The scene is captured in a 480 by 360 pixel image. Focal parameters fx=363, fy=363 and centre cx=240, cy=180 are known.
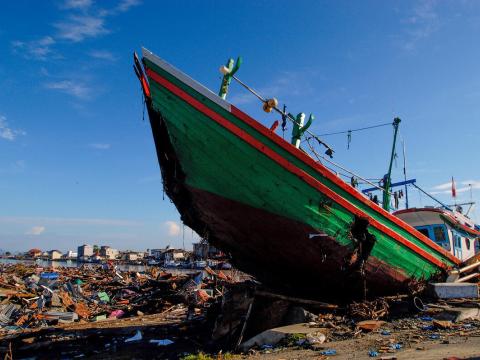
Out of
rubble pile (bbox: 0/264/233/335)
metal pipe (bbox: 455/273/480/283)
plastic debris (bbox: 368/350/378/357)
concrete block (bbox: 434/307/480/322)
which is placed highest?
metal pipe (bbox: 455/273/480/283)

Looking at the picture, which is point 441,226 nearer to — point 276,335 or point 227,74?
point 276,335

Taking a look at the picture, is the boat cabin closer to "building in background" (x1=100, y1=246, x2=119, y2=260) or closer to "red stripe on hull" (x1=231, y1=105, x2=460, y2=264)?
"red stripe on hull" (x1=231, y1=105, x2=460, y2=264)

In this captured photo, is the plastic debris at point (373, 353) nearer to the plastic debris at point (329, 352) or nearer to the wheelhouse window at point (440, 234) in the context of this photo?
the plastic debris at point (329, 352)

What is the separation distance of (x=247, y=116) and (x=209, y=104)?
762 millimetres

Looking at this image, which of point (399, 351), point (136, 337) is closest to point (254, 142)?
point (399, 351)

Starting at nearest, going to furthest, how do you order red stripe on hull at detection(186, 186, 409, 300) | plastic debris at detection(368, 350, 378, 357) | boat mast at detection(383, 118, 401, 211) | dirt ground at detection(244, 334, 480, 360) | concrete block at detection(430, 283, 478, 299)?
dirt ground at detection(244, 334, 480, 360) < plastic debris at detection(368, 350, 378, 357) < red stripe on hull at detection(186, 186, 409, 300) < concrete block at detection(430, 283, 478, 299) < boat mast at detection(383, 118, 401, 211)

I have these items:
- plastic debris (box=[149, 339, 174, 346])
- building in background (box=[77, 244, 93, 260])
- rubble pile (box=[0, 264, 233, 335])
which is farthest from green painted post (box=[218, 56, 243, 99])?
building in background (box=[77, 244, 93, 260])

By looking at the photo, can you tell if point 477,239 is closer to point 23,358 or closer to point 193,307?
point 193,307

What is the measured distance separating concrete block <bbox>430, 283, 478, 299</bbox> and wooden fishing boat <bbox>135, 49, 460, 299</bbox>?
2.36 ft

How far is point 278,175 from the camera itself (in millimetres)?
7074

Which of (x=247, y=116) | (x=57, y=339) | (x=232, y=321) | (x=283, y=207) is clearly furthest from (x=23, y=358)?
(x=247, y=116)

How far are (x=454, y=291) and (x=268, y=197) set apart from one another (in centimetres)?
509

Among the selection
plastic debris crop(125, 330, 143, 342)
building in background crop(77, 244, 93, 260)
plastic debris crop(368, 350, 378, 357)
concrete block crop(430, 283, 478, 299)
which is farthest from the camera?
building in background crop(77, 244, 93, 260)

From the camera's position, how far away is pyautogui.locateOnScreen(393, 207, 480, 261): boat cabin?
35.6 ft
